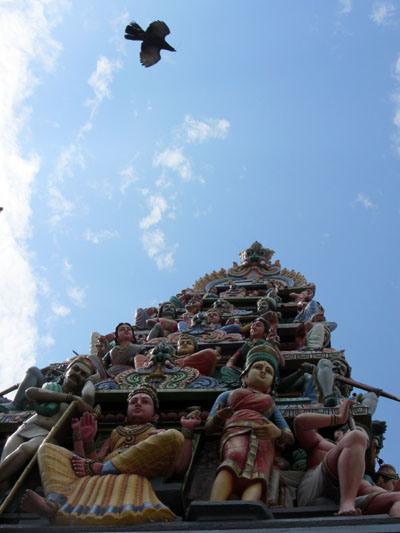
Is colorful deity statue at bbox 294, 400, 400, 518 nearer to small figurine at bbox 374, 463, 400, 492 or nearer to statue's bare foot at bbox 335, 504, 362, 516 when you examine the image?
statue's bare foot at bbox 335, 504, 362, 516

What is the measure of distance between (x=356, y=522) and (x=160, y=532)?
60.3 inches

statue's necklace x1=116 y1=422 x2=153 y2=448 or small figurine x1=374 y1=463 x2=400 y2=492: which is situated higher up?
small figurine x1=374 y1=463 x2=400 y2=492

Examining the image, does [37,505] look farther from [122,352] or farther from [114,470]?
[122,352]

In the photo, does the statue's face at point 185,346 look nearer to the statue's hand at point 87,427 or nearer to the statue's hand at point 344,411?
the statue's hand at point 344,411

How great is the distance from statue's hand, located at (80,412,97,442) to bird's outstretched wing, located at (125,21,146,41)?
7.73 meters

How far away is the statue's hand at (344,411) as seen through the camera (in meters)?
10.7

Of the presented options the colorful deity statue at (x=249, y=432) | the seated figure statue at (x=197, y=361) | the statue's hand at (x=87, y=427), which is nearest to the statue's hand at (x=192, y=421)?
the colorful deity statue at (x=249, y=432)

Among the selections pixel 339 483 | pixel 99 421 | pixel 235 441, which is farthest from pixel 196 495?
pixel 99 421

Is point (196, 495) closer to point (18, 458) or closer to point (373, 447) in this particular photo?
point (18, 458)

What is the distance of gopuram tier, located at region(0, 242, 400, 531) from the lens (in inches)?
345

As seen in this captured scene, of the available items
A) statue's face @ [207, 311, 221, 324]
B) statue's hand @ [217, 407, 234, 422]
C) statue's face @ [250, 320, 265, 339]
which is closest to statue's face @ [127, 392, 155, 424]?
statue's hand @ [217, 407, 234, 422]

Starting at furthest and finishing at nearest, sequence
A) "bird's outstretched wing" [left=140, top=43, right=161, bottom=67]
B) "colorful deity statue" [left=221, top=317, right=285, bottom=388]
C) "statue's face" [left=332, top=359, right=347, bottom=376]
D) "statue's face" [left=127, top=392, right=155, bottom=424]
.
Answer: "bird's outstretched wing" [left=140, top=43, right=161, bottom=67] < "statue's face" [left=332, top=359, right=347, bottom=376] < "colorful deity statue" [left=221, top=317, right=285, bottom=388] < "statue's face" [left=127, top=392, right=155, bottom=424]

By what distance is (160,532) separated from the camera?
7.88 metres

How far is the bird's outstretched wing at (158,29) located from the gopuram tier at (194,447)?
5137mm
